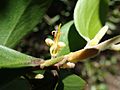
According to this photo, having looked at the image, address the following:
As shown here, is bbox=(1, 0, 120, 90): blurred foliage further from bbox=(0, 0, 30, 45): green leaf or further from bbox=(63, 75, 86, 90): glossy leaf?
bbox=(0, 0, 30, 45): green leaf

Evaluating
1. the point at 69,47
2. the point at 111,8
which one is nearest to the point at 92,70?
the point at 111,8

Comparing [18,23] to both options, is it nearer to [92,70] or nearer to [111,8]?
[111,8]

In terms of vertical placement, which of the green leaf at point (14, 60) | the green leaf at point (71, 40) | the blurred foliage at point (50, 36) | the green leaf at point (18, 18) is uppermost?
the green leaf at point (18, 18)

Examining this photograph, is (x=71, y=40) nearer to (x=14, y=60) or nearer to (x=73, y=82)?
(x=73, y=82)

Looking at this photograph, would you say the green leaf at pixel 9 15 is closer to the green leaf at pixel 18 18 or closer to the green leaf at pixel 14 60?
the green leaf at pixel 18 18

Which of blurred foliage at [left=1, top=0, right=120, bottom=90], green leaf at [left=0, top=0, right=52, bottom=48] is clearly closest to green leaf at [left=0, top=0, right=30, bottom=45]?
green leaf at [left=0, top=0, right=52, bottom=48]

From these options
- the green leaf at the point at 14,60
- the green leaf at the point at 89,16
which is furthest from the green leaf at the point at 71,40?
the green leaf at the point at 14,60
